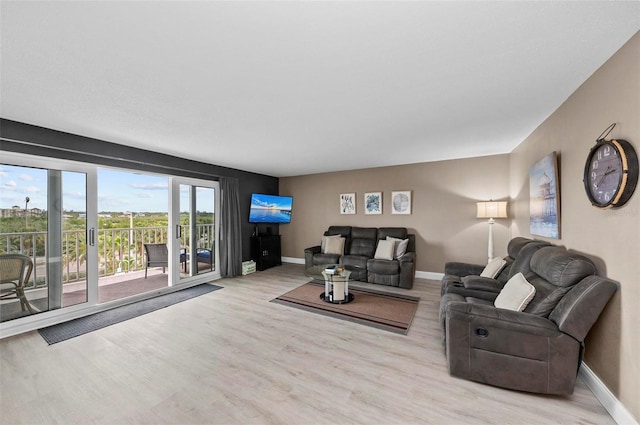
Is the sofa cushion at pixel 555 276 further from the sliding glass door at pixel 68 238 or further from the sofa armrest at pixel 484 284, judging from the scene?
the sliding glass door at pixel 68 238

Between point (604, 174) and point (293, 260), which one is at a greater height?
point (604, 174)

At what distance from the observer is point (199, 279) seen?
4.69 m

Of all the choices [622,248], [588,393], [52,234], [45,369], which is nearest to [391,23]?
[622,248]

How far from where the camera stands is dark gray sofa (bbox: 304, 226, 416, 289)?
429cm

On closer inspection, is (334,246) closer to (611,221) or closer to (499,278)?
(499,278)

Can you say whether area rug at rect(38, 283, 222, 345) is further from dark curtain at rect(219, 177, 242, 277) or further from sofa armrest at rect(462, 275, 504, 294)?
sofa armrest at rect(462, 275, 504, 294)

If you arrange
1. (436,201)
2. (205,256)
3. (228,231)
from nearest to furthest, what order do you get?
(436,201), (205,256), (228,231)

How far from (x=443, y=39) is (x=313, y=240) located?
208 inches

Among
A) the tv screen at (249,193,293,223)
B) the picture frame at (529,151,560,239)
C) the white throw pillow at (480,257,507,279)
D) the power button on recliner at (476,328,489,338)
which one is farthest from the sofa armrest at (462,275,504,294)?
the tv screen at (249,193,293,223)

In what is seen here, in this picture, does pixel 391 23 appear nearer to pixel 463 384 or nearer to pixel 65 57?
pixel 65 57

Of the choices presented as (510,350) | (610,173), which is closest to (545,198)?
(610,173)

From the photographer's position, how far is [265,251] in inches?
231

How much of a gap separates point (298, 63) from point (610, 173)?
222 centimetres

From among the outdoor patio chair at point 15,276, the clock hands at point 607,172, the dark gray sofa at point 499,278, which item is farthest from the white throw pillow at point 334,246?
the outdoor patio chair at point 15,276
